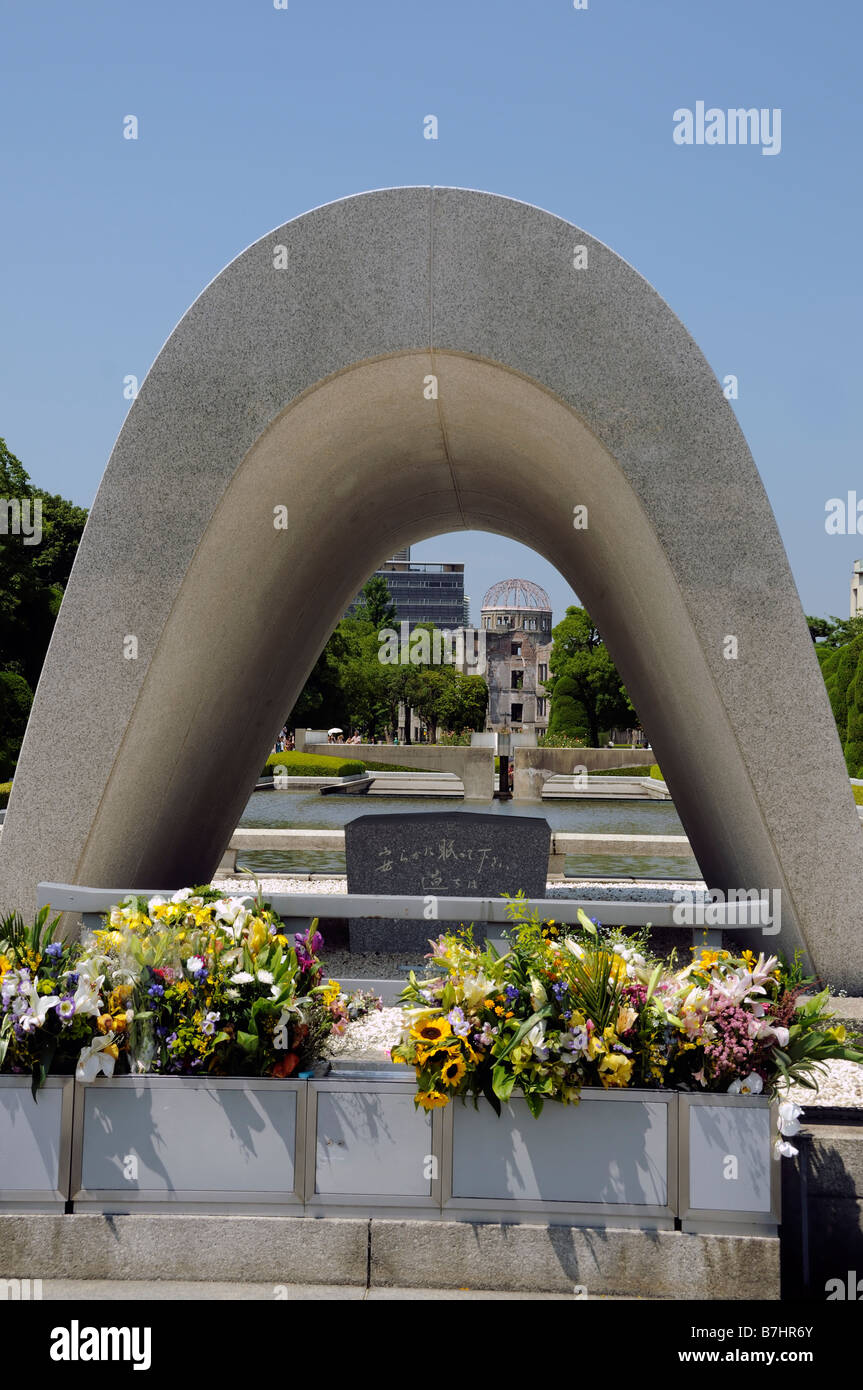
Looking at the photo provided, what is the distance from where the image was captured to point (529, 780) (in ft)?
105

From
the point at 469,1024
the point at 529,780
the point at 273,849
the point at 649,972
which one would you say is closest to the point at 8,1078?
the point at 469,1024

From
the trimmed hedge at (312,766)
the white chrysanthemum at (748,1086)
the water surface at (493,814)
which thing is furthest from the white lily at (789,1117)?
the trimmed hedge at (312,766)

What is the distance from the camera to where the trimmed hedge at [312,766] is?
3497 cm

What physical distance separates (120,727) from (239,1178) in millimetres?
3335

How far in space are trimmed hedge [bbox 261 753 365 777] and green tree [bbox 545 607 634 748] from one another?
2105cm

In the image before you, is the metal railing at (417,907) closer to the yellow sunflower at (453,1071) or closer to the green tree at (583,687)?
the yellow sunflower at (453,1071)

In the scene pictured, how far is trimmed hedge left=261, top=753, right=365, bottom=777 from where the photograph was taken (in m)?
35.0

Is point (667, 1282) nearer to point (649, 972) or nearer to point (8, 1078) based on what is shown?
point (649, 972)

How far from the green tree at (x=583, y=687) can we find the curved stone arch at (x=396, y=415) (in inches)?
1915

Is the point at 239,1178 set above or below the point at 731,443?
below

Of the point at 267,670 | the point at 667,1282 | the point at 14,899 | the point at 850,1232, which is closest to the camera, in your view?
the point at 667,1282

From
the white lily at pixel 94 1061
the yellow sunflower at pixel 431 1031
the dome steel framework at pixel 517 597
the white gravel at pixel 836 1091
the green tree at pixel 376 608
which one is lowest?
the white gravel at pixel 836 1091

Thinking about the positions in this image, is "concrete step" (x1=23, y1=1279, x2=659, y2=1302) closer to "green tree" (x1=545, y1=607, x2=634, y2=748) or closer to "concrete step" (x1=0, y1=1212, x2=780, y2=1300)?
"concrete step" (x1=0, y1=1212, x2=780, y2=1300)

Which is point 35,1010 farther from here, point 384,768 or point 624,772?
point 384,768
